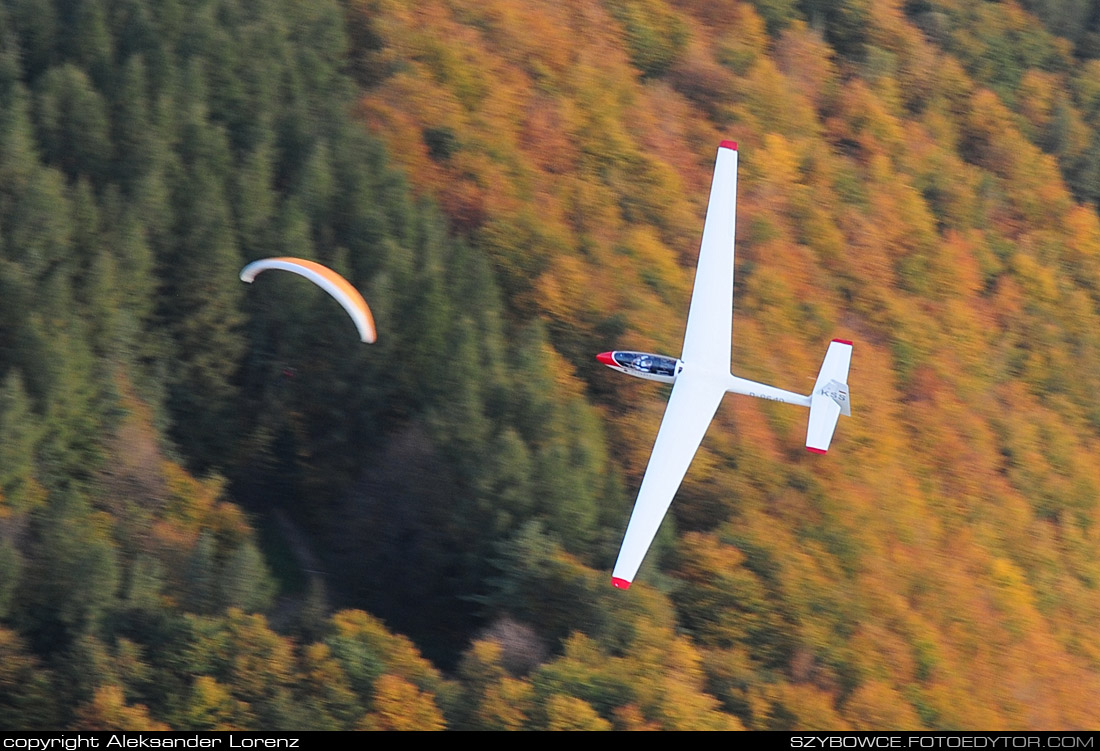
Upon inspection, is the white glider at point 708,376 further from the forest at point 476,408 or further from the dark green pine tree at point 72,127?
the dark green pine tree at point 72,127

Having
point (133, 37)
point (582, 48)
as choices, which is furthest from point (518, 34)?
point (133, 37)

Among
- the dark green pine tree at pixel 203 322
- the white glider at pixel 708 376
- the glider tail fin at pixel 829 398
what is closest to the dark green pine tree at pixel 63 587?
the dark green pine tree at pixel 203 322

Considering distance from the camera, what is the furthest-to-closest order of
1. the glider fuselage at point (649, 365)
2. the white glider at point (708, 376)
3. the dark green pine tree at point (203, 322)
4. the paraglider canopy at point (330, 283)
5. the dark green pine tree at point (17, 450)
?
the dark green pine tree at point (203, 322)
the dark green pine tree at point (17, 450)
the glider fuselage at point (649, 365)
the paraglider canopy at point (330, 283)
the white glider at point (708, 376)

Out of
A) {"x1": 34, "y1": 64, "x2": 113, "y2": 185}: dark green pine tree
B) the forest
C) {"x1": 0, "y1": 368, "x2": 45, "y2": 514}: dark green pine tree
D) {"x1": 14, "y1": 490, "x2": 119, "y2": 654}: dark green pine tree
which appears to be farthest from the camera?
{"x1": 34, "y1": 64, "x2": 113, "y2": 185}: dark green pine tree

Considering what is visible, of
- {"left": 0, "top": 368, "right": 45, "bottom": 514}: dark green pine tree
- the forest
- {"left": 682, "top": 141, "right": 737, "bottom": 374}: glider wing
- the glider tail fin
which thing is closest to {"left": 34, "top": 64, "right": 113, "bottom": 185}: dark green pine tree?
the forest

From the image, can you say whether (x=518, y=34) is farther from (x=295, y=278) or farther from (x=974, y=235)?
(x=974, y=235)

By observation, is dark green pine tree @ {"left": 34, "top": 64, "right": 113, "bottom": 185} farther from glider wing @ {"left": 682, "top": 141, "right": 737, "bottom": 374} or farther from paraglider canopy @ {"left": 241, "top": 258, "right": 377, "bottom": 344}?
glider wing @ {"left": 682, "top": 141, "right": 737, "bottom": 374}

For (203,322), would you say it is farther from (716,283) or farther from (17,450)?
(716,283)
